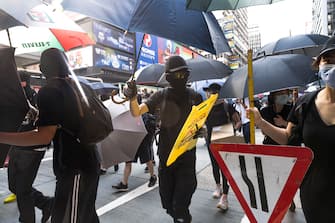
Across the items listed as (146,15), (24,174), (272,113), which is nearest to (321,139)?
(146,15)

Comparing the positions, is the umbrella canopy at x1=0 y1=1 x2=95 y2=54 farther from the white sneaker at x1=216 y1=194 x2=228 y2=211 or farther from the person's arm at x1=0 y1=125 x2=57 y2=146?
the white sneaker at x1=216 y1=194 x2=228 y2=211

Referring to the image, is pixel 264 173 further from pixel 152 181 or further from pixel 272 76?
pixel 152 181

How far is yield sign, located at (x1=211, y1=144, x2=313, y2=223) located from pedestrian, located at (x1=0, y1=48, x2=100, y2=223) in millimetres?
1013

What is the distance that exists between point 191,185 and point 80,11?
193 cm

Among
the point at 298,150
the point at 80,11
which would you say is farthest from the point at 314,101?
the point at 80,11

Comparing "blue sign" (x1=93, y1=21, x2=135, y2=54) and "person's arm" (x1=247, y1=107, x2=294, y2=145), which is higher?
"blue sign" (x1=93, y1=21, x2=135, y2=54)

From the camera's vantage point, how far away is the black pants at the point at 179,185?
261 cm

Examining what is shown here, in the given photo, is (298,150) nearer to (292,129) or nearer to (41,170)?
(292,129)

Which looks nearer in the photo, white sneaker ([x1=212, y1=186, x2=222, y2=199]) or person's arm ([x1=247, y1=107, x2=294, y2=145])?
person's arm ([x1=247, y1=107, x2=294, y2=145])

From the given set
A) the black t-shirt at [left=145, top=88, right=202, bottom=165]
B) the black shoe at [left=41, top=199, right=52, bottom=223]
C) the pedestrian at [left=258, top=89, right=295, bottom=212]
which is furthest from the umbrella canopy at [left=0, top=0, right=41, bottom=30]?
the pedestrian at [left=258, top=89, right=295, bottom=212]

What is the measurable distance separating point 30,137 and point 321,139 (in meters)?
1.84

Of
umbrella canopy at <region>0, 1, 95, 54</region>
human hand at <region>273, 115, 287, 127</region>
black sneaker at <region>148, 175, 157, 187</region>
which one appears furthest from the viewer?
black sneaker at <region>148, 175, 157, 187</region>

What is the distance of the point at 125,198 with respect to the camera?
4426 millimetres

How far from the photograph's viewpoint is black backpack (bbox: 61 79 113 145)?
1.91m
